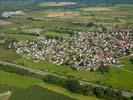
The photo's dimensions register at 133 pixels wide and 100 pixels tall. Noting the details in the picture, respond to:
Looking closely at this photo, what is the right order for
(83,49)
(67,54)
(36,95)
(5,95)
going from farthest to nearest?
(83,49) → (67,54) → (36,95) → (5,95)

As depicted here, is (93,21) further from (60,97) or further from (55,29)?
(60,97)

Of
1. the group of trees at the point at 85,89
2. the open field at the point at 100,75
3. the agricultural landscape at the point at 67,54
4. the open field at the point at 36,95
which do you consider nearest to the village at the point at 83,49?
the agricultural landscape at the point at 67,54

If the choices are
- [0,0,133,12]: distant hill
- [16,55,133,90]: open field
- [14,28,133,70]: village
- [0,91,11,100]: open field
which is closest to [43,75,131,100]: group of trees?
[16,55,133,90]: open field

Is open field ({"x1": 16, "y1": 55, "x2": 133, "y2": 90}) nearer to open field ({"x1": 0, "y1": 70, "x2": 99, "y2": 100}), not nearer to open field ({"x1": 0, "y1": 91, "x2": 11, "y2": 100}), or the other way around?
open field ({"x1": 0, "y1": 70, "x2": 99, "y2": 100})

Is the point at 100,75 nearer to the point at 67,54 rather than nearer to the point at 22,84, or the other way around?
the point at 22,84

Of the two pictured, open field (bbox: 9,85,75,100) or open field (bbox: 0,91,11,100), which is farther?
open field (bbox: 9,85,75,100)

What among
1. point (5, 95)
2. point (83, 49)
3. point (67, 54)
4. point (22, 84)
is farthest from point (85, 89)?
point (83, 49)

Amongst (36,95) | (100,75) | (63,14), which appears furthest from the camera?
(63,14)

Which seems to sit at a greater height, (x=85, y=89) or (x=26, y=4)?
(x=26, y=4)
